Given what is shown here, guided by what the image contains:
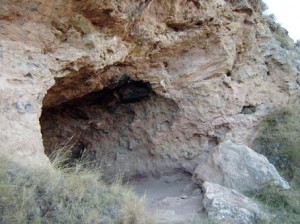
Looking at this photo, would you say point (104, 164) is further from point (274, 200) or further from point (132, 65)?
point (274, 200)

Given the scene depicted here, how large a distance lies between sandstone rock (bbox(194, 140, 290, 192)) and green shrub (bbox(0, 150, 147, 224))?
75.8 inches

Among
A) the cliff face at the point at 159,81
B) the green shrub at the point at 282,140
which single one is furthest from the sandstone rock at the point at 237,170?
the green shrub at the point at 282,140

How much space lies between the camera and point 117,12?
17.1ft

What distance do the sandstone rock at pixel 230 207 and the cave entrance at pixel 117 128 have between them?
2131mm

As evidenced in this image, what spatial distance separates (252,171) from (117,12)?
9.28ft

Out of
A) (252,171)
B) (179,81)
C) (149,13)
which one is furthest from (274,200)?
(149,13)

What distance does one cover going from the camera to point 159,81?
6.86 meters

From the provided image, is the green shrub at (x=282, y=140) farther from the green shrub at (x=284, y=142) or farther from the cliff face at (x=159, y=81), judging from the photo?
the cliff face at (x=159, y=81)

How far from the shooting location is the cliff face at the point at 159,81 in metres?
5.36

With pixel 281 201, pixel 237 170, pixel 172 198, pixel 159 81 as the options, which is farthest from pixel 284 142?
pixel 172 198

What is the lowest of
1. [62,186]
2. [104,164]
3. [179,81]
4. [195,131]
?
[104,164]

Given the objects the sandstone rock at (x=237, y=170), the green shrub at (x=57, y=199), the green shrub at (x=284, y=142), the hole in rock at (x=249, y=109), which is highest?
the hole in rock at (x=249, y=109)

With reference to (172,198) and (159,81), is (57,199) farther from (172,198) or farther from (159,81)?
(159,81)

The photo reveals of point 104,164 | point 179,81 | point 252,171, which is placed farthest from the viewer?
point 104,164
